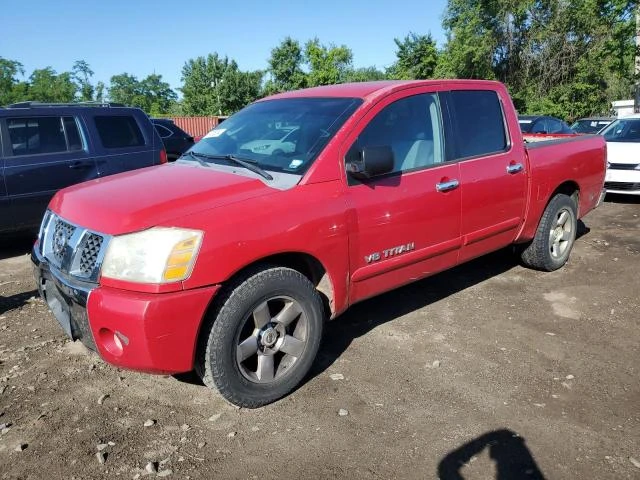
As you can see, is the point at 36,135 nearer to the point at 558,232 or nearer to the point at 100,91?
the point at 558,232

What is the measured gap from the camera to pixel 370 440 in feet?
9.36

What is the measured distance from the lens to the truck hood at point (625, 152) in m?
9.60

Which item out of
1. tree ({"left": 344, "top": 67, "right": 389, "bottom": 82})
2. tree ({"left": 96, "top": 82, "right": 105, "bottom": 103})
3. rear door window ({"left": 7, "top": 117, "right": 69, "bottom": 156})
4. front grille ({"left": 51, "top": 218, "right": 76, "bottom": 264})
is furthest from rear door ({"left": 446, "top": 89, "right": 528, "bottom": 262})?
tree ({"left": 96, "top": 82, "right": 105, "bottom": 103})

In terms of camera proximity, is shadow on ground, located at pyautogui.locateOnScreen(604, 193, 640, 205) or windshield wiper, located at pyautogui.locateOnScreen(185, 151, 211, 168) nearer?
windshield wiper, located at pyautogui.locateOnScreen(185, 151, 211, 168)

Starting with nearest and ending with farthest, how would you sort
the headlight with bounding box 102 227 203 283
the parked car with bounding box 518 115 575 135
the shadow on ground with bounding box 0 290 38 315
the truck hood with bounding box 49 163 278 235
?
the headlight with bounding box 102 227 203 283
the truck hood with bounding box 49 163 278 235
the shadow on ground with bounding box 0 290 38 315
the parked car with bounding box 518 115 575 135

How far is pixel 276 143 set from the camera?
12.2 feet

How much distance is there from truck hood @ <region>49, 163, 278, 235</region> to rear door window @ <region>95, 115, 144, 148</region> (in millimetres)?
3589

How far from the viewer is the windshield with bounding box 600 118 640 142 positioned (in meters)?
10.4

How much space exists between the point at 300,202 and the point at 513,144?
8.09 ft

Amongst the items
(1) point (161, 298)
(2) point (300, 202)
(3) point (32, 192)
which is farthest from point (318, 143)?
(3) point (32, 192)

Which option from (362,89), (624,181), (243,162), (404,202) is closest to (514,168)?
(404,202)

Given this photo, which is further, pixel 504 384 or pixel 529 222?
pixel 529 222

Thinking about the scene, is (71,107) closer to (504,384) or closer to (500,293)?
(500,293)

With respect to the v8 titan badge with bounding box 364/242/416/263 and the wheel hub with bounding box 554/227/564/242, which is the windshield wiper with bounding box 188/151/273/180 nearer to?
the v8 titan badge with bounding box 364/242/416/263
